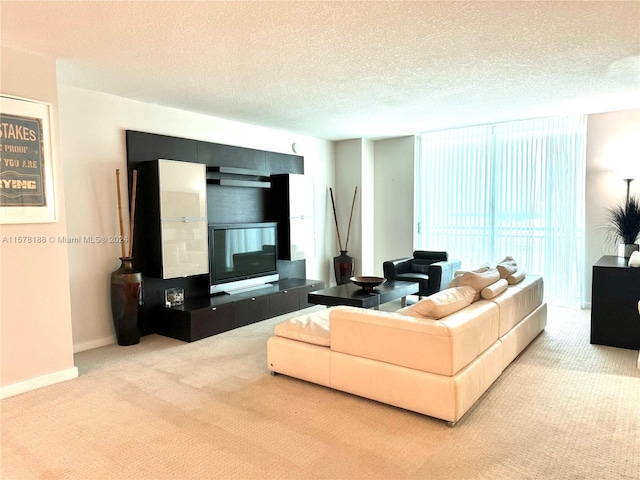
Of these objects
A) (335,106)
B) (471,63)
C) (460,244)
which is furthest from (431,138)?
(471,63)

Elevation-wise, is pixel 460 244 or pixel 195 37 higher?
pixel 195 37

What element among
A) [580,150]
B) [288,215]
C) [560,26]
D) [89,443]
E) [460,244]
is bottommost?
[89,443]

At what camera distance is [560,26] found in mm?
2844

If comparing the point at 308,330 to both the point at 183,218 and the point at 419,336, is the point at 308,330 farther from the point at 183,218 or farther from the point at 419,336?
the point at 183,218

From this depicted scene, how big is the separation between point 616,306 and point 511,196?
2.40 m

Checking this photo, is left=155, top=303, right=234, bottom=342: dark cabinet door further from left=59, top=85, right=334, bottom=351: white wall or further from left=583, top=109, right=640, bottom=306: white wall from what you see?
left=583, top=109, right=640, bottom=306: white wall

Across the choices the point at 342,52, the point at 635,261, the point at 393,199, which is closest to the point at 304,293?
the point at 393,199

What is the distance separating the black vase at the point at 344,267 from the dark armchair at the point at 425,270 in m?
0.94

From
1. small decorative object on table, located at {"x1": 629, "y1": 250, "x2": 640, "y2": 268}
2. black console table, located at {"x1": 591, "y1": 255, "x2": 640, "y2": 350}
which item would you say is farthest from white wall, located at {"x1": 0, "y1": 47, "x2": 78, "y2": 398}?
small decorative object on table, located at {"x1": 629, "y1": 250, "x2": 640, "y2": 268}

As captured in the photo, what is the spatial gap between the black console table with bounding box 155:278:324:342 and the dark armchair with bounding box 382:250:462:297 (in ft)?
4.20

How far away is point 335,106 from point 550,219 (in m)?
3.28

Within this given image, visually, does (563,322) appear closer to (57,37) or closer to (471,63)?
(471,63)

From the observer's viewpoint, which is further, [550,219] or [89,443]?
[550,219]

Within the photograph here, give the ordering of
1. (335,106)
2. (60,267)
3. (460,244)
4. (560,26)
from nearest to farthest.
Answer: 1. (560,26)
2. (60,267)
3. (335,106)
4. (460,244)
